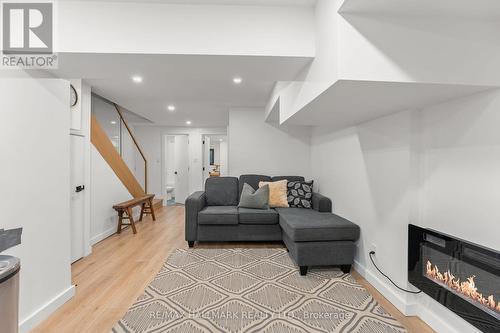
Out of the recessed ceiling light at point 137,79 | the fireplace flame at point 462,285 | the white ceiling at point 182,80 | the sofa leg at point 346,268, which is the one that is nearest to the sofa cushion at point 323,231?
the sofa leg at point 346,268

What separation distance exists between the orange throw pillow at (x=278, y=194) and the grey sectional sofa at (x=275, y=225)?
167 mm

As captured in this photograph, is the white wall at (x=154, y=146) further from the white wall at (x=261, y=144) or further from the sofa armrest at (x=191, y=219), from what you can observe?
the sofa armrest at (x=191, y=219)

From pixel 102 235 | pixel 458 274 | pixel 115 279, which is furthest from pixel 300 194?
pixel 102 235

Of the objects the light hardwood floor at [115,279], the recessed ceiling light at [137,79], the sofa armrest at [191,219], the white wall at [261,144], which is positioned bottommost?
the light hardwood floor at [115,279]

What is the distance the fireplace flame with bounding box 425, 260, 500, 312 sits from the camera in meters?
1.24

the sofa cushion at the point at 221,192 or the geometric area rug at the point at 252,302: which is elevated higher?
the sofa cushion at the point at 221,192

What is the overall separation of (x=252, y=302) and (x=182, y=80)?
2.60 meters

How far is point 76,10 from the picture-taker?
139 centimetres

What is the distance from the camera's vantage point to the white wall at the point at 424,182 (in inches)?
51.2

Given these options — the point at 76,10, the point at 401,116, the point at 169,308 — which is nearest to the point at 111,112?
the point at 76,10

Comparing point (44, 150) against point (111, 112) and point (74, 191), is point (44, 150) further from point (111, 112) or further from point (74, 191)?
point (111, 112)

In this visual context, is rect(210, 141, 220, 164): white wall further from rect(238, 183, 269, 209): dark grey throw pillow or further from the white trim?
rect(238, 183, 269, 209): dark grey throw pillow

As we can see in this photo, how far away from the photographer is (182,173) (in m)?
6.77

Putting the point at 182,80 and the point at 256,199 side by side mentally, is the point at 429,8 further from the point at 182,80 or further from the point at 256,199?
the point at 256,199
